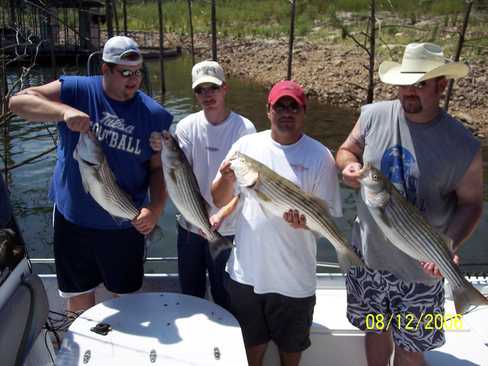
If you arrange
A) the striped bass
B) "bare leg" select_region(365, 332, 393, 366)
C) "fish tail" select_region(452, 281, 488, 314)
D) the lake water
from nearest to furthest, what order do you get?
"fish tail" select_region(452, 281, 488, 314) < the striped bass < "bare leg" select_region(365, 332, 393, 366) < the lake water

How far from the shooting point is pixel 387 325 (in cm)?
360

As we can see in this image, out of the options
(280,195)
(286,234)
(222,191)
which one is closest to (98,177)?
(222,191)

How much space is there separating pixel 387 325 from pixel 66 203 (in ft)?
8.55

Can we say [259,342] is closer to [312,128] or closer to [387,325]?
[387,325]

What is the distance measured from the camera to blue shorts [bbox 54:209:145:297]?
149 inches

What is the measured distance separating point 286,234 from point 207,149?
1.13 meters

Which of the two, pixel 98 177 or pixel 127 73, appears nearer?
pixel 98 177

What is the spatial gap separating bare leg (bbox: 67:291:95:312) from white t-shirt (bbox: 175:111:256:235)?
3.26ft

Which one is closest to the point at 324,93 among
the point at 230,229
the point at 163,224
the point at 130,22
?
the point at 163,224

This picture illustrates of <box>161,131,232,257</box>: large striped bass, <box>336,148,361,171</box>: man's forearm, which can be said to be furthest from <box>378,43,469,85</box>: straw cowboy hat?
<box>161,131,232,257</box>: large striped bass

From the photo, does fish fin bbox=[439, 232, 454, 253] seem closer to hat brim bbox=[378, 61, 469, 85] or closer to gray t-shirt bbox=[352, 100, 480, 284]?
gray t-shirt bbox=[352, 100, 480, 284]

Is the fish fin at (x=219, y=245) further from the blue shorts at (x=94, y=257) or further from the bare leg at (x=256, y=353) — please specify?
the bare leg at (x=256, y=353)

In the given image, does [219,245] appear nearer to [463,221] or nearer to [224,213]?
[224,213]

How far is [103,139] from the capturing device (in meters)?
3.65
